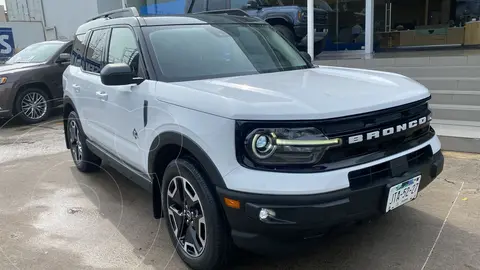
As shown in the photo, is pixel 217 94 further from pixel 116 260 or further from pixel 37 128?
pixel 37 128

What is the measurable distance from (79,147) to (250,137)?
136 inches

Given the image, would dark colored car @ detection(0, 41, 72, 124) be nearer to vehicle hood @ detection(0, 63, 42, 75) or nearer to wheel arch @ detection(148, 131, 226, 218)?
vehicle hood @ detection(0, 63, 42, 75)

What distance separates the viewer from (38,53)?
368 inches

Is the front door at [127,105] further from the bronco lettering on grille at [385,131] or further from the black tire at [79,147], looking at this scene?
the bronco lettering on grille at [385,131]

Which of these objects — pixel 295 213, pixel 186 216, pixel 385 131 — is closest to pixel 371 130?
pixel 385 131

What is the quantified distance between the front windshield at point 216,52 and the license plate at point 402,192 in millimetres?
1479

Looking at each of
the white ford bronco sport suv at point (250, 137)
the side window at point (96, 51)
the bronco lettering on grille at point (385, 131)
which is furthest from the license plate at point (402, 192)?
the side window at point (96, 51)

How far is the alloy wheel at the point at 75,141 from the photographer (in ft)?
16.8

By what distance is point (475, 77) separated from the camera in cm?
655

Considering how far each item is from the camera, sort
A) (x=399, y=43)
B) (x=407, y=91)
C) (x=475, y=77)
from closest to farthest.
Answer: (x=407, y=91), (x=475, y=77), (x=399, y=43)

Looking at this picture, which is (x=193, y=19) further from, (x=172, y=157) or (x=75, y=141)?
(x=75, y=141)

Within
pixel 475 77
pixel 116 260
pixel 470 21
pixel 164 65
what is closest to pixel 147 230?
pixel 116 260

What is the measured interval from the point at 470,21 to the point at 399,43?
6.63 feet

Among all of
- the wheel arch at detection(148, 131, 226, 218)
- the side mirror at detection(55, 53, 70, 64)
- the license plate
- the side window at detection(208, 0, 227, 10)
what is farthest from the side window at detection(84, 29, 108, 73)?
the side window at detection(208, 0, 227, 10)
